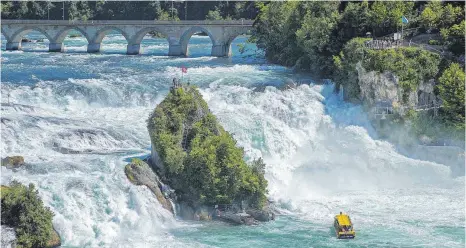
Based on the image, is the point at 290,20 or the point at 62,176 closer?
the point at 62,176

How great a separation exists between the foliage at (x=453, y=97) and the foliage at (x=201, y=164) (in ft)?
58.6

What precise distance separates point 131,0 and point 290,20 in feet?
197

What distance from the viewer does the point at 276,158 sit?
55.5 metres

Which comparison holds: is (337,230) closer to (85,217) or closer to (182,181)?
(182,181)

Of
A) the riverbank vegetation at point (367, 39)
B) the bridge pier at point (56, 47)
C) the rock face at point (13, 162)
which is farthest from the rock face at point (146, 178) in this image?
the bridge pier at point (56, 47)

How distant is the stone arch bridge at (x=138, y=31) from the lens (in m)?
96.4

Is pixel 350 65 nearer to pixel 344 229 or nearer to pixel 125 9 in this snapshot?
pixel 344 229

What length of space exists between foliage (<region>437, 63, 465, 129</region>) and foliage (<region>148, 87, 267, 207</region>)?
1787 cm

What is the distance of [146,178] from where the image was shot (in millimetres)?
44781

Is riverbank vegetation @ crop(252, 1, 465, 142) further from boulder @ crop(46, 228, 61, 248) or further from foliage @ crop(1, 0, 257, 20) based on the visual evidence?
foliage @ crop(1, 0, 257, 20)

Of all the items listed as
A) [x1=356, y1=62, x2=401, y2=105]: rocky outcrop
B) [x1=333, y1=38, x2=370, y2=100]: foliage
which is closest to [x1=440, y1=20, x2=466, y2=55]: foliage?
[x1=356, y1=62, x2=401, y2=105]: rocky outcrop

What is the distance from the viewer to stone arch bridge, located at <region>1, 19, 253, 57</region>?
9644 cm

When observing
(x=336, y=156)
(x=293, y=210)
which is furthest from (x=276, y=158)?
(x=293, y=210)

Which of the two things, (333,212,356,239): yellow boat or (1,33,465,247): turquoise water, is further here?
(1,33,465,247): turquoise water
